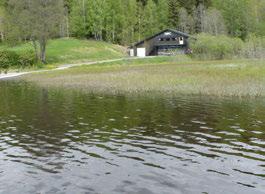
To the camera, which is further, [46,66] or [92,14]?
[92,14]

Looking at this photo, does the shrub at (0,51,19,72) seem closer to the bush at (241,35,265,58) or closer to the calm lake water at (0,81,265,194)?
the bush at (241,35,265,58)

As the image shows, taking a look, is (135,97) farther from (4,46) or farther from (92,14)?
(92,14)

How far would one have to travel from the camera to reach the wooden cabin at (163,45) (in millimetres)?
107688

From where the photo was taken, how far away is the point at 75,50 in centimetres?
9931

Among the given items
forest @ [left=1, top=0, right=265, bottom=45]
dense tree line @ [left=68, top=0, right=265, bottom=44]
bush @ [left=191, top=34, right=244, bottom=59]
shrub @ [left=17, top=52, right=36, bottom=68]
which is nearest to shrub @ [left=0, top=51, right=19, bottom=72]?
shrub @ [left=17, top=52, right=36, bottom=68]

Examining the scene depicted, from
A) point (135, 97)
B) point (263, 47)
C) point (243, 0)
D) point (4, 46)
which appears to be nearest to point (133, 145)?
point (135, 97)

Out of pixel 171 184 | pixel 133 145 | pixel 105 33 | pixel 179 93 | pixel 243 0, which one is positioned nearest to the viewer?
pixel 171 184

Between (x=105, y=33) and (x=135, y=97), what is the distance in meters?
95.8

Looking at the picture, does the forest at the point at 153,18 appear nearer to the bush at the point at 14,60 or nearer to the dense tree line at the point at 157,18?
the dense tree line at the point at 157,18

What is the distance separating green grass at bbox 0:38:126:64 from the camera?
92363 millimetres

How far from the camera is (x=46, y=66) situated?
79312 millimetres

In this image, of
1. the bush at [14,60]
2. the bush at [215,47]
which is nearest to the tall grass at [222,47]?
the bush at [215,47]

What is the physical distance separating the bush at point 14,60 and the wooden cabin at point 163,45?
3713cm

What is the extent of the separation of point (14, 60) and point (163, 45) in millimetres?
45119
